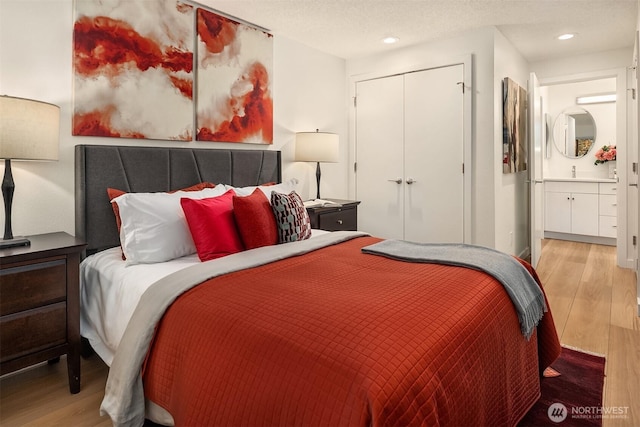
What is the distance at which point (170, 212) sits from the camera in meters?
2.30

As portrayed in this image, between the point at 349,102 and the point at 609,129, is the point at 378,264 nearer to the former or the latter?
the point at 349,102

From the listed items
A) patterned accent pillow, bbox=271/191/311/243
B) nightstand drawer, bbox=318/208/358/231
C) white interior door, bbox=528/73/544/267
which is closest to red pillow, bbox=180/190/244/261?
patterned accent pillow, bbox=271/191/311/243

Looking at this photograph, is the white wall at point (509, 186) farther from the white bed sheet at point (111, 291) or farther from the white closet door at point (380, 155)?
the white bed sheet at point (111, 291)

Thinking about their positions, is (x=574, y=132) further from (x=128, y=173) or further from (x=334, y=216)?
(x=128, y=173)

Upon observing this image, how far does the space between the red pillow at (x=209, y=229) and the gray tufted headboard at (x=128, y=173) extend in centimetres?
59

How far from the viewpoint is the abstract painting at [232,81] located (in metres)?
3.14

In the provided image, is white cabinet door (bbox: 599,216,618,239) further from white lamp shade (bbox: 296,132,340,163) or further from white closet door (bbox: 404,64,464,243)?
white lamp shade (bbox: 296,132,340,163)

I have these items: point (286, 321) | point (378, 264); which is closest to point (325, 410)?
point (286, 321)

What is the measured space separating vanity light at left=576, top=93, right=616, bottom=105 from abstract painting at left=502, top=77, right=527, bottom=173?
6.35 ft

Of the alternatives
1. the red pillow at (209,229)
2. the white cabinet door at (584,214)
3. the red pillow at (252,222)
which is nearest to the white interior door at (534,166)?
the white cabinet door at (584,214)

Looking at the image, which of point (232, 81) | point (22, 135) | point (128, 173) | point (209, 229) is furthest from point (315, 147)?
point (22, 135)

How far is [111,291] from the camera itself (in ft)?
6.65

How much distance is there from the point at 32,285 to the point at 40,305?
107 mm

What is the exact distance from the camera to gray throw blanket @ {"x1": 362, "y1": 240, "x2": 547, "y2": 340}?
1.81 metres
